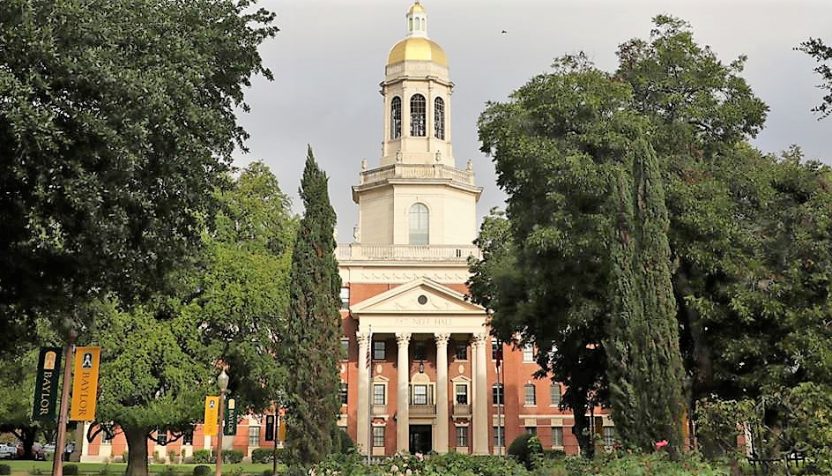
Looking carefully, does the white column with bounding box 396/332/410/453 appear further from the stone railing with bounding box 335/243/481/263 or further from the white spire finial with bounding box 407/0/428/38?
the white spire finial with bounding box 407/0/428/38

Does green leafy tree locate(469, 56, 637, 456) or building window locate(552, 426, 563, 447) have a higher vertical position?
green leafy tree locate(469, 56, 637, 456)

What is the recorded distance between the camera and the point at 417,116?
59.4m

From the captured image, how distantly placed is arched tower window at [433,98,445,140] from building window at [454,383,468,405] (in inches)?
688

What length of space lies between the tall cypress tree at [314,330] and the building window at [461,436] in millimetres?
36196

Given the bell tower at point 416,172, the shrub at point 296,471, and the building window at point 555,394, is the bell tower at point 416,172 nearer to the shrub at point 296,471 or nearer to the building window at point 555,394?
the building window at point 555,394

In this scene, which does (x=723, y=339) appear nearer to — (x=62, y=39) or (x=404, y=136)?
(x=62, y=39)

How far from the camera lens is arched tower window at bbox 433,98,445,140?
196ft

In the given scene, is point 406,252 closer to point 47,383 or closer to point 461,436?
point 461,436

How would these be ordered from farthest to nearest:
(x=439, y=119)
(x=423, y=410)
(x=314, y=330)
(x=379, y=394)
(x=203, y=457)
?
(x=439, y=119) < (x=379, y=394) < (x=423, y=410) < (x=203, y=457) < (x=314, y=330)

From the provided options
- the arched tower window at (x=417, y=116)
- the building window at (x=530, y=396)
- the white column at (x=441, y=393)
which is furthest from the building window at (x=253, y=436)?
the arched tower window at (x=417, y=116)

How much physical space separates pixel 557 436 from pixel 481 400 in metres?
5.95

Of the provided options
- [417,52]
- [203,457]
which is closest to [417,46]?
[417,52]

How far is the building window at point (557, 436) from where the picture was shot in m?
56.6

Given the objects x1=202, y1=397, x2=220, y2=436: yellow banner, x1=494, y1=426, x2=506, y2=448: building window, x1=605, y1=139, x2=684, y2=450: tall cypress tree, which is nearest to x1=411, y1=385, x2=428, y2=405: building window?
x1=494, y1=426, x2=506, y2=448: building window
